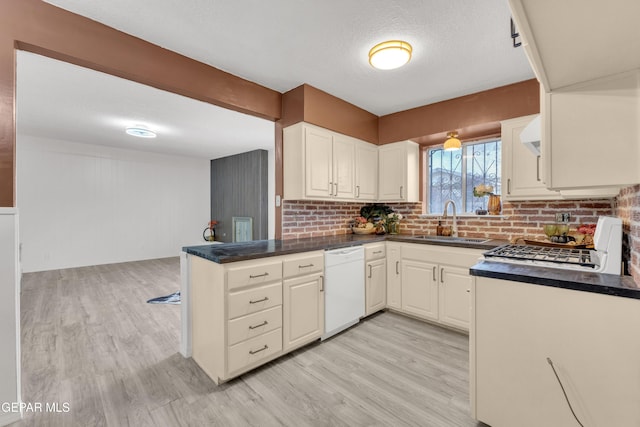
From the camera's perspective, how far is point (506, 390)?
1377mm

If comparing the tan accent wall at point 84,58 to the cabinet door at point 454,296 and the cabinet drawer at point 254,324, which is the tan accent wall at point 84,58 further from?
the cabinet door at point 454,296

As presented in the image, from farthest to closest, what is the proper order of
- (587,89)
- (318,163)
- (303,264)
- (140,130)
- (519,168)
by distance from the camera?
(140,130), (318,163), (519,168), (303,264), (587,89)

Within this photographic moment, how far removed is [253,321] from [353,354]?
91 centimetres

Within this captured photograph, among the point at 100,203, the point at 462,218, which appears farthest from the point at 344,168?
the point at 100,203

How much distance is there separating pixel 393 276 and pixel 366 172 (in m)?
1.31

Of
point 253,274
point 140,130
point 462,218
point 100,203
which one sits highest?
point 140,130

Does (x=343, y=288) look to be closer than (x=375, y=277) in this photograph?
Yes

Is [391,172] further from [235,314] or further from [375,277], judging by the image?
[235,314]

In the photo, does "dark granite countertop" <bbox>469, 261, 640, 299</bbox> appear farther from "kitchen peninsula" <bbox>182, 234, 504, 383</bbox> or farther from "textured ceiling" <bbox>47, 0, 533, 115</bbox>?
"textured ceiling" <bbox>47, 0, 533, 115</bbox>

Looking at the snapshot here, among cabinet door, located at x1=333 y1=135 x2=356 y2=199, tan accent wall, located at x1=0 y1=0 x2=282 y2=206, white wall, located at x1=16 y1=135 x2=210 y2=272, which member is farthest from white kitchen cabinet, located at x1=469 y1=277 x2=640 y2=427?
white wall, located at x1=16 y1=135 x2=210 y2=272

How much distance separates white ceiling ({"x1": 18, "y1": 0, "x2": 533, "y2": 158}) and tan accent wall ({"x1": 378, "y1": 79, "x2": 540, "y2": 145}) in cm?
9

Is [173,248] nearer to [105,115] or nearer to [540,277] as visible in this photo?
[105,115]

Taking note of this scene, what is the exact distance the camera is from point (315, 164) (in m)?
2.84

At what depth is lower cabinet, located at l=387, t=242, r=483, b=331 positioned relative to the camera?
2.55 metres
